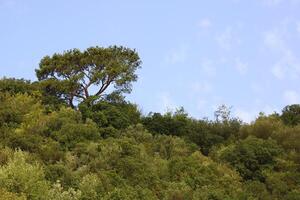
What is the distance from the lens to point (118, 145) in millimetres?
55844

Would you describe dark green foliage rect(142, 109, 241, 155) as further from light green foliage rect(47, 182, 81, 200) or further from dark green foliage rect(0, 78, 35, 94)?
light green foliage rect(47, 182, 81, 200)

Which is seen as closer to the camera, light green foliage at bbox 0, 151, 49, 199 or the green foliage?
light green foliage at bbox 0, 151, 49, 199

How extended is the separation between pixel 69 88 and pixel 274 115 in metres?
28.3

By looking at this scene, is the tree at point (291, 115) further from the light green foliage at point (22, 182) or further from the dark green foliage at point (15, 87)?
the light green foliage at point (22, 182)

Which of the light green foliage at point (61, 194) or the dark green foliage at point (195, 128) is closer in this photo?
the light green foliage at point (61, 194)

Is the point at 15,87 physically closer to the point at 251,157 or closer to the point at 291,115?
the point at 251,157

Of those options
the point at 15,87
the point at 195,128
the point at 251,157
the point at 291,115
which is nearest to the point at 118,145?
the point at 251,157

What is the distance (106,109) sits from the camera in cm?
7094

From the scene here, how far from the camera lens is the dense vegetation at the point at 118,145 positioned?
47.7 m

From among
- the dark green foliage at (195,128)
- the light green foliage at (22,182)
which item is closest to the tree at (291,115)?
the dark green foliage at (195,128)

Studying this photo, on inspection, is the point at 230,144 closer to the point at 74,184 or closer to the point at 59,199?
the point at 74,184

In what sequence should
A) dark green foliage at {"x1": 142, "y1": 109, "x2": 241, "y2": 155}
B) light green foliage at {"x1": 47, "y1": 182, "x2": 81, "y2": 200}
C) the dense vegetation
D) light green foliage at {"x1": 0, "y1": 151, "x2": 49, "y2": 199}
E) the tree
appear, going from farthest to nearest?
1. the tree
2. dark green foliage at {"x1": 142, "y1": 109, "x2": 241, "y2": 155}
3. the dense vegetation
4. light green foliage at {"x1": 47, "y1": 182, "x2": 81, "y2": 200}
5. light green foliage at {"x1": 0, "y1": 151, "x2": 49, "y2": 199}

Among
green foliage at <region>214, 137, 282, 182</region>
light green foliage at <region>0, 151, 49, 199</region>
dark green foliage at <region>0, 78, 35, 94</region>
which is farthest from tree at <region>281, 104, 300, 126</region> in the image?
light green foliage at <region>0, 151, 49, 199</region>

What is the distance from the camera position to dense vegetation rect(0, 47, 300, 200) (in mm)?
47688
